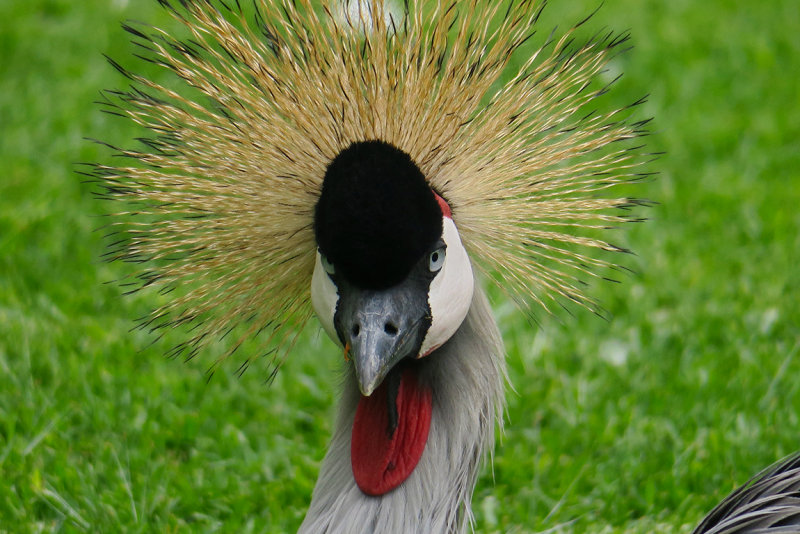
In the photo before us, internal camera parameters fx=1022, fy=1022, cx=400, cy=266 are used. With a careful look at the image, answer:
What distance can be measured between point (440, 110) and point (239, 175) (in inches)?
13.1

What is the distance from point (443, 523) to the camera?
1.62m

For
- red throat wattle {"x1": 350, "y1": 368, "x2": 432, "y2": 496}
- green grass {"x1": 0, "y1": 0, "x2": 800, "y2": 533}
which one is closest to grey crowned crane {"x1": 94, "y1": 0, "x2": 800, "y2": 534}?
red throat wattle {"x1": 350, "y1": 368, "x2": 432, "y2": 496}

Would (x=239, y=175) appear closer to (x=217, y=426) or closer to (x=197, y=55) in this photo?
(x=197, y=55)

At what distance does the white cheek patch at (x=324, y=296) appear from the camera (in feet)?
4.83

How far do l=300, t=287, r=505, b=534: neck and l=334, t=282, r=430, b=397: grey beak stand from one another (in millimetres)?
186

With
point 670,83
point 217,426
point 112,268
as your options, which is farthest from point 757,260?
point 112,268

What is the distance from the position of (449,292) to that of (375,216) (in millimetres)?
193

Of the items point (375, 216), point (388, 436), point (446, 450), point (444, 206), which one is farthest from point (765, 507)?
point (375, 216)

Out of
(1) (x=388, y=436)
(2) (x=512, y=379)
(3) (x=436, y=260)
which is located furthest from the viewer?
(2) (x=512, y=379)

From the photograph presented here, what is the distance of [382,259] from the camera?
1.38 metres

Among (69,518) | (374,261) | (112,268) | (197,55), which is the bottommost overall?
(69,518)

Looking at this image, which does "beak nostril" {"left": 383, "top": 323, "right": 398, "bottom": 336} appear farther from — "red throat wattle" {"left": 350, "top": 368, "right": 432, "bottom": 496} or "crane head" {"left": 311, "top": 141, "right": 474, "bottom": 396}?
"red throat wattle" {"left": 350, "top": 368, "right": 432, "bottom": 496}

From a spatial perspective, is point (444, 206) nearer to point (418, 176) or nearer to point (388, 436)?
point (418, 176)

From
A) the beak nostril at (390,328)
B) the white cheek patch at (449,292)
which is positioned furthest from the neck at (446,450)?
the beak nostril at (390,328)
